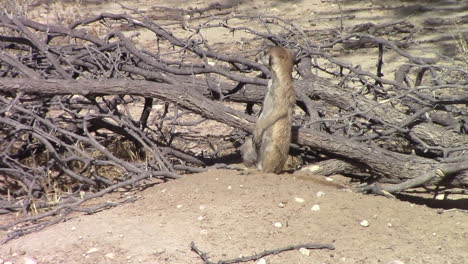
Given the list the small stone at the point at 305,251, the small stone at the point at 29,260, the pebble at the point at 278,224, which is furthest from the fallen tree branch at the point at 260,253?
the small stone at the point at 29,260

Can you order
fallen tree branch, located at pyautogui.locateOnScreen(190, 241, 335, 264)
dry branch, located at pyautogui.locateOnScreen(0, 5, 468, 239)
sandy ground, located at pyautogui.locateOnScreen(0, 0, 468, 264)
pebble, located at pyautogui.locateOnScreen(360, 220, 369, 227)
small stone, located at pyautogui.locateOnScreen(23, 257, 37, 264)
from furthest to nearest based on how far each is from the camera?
dry branch, located at pyautogui.locateOnScreen(0, 5, 468, 239), pebble, located at pyautogui.locateOnScreen(360, 220, 369, 227), small stone, located at pyautogui.locateOnScreen(23, 257, 37, 264), sandy ground, located at pyautogui.locateOnScreen(0, 0, 468, 264), fallen tree branch, located at pyautogui.locateOnScreen(190, 241, 335, 264)

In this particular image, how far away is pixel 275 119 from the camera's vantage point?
5.50 meters

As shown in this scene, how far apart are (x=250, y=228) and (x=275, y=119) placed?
131 cm

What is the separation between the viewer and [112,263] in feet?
13.6

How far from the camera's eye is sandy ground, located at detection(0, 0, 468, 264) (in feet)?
13.6

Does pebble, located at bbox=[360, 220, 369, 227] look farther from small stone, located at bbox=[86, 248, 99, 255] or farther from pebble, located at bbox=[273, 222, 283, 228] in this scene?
small stone, located at bbox=[86, 248, 99, 255]

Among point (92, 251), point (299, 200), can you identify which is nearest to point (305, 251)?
point (299, 200)

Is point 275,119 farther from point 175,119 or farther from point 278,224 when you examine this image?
point 278,224

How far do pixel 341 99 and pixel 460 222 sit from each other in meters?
1.86

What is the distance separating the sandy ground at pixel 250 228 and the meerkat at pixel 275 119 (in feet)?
0.91

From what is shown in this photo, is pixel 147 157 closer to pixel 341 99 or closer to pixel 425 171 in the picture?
pixel 341 99

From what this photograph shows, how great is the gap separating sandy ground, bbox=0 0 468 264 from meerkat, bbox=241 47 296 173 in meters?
0.28

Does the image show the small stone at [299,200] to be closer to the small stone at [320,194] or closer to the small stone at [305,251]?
the small stone at [320,194]

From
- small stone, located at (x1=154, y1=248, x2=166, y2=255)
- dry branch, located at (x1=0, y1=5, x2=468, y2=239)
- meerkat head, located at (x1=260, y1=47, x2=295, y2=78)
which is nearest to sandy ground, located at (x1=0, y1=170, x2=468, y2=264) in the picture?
small stone, located at (x1=154, y1=248, x2=166, y2=255)
